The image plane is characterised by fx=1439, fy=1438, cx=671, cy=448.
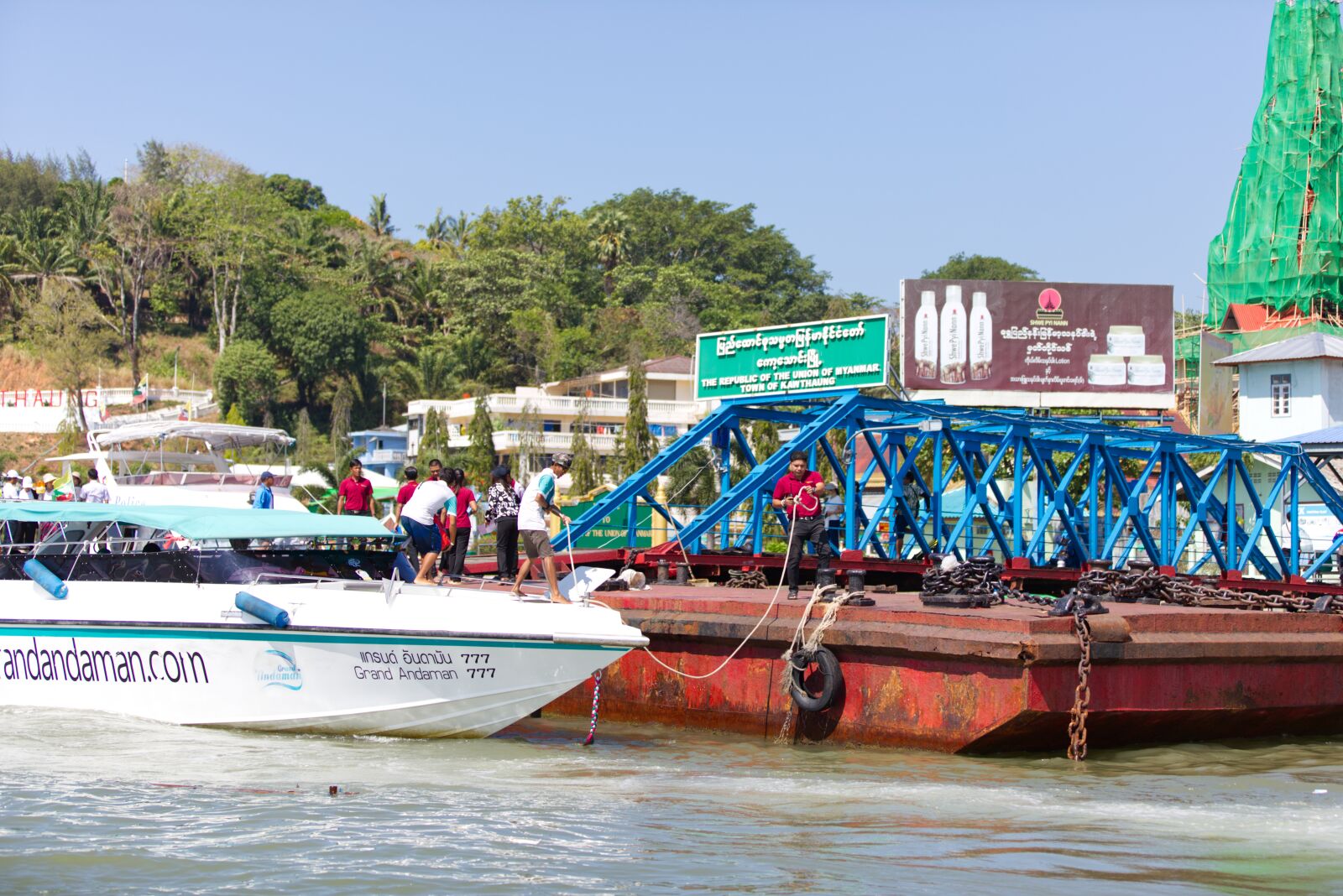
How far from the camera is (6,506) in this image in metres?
14.2

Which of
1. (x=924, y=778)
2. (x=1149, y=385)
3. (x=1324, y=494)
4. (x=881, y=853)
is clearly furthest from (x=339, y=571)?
(x=1149, y=385)

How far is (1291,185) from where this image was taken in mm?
59406

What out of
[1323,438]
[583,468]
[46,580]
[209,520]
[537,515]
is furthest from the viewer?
[583,468]

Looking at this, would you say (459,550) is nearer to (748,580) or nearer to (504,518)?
(504,518)

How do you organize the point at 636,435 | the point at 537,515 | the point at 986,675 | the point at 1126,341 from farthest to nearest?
the point at 636,435 → the point at 1126,341 → the point at 537,515 → the point at 986,675

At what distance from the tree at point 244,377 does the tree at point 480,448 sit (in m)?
20.7

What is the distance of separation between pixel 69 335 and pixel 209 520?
50.1 metres

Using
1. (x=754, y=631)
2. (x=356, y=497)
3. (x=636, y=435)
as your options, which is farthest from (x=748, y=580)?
(x=636, y=435)

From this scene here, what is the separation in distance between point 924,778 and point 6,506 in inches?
364

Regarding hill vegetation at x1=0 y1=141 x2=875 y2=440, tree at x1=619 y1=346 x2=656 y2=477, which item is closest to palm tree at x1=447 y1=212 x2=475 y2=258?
hill vegetation at x1=0 y1=141 x2=875 y2=440

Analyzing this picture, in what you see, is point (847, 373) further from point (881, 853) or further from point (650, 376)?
point (650, 376)

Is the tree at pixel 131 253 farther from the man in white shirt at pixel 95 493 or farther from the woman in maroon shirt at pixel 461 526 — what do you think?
the woman in maroon shirt at pixel 461 526

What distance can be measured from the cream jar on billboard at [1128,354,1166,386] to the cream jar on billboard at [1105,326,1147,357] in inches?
7.7

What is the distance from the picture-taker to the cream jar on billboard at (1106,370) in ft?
112
